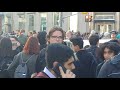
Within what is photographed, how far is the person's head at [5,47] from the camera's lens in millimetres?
4363

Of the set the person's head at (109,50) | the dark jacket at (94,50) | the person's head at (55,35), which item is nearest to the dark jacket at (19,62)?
the person's head at (55,35)

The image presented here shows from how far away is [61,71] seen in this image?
3238 millimetres

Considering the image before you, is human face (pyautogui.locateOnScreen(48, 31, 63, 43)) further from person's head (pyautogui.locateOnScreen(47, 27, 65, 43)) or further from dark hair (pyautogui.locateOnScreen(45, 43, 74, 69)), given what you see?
dark hair (pyautogui.locateOnScreen(45, 43, 74, 69))

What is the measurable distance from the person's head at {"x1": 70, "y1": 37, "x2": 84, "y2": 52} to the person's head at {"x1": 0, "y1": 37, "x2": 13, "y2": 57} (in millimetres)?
859

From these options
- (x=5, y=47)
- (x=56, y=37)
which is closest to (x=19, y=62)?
(x=5, y=47)

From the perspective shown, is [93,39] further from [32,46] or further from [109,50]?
[32,46]

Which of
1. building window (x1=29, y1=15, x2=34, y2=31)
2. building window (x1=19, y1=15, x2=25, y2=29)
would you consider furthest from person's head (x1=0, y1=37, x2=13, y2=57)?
building window (x1=29, y1=15, x2=34, y2=31)

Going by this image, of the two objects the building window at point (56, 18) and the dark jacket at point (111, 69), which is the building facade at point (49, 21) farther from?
the dark jacket at point (111, 69)
